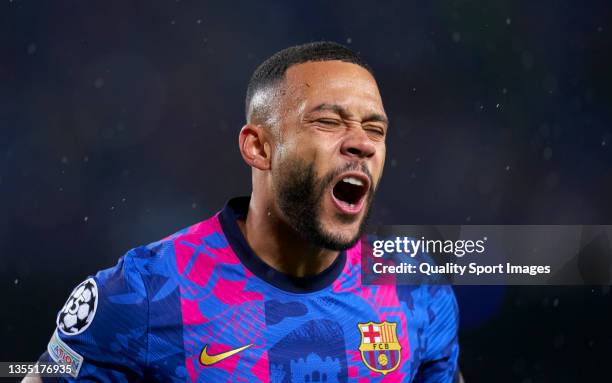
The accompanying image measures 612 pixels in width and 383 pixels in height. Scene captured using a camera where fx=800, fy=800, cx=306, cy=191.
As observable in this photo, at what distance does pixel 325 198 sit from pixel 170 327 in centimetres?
68

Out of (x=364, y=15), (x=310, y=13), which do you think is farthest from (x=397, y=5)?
(x=310, y=13)

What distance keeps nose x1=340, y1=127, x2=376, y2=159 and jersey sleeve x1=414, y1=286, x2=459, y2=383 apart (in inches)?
30.1

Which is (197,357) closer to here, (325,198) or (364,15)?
(325,198)

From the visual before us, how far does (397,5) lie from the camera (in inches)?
225

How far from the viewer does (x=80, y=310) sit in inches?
107

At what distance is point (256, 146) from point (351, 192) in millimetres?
383

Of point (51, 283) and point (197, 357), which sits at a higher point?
point (51, 283)

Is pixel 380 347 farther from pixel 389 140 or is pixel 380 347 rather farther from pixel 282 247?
pixel 389 140

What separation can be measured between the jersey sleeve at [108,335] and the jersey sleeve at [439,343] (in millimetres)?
1088

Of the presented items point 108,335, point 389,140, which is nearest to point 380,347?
point 108,335

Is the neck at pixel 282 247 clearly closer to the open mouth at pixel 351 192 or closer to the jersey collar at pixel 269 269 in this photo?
the jersey collar at pixel 269 269

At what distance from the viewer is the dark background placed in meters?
5.20

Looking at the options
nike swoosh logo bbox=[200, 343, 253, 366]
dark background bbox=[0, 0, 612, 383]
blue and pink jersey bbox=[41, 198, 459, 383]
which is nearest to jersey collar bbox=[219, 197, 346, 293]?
blue and pink jersey bbox=[41, 198, 459, 383]

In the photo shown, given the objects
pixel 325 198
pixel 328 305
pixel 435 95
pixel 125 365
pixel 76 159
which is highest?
pixel 435 95
